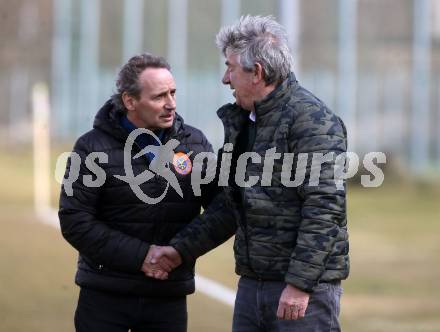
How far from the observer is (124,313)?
5230 millimetres

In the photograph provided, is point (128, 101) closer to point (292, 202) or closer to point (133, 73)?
point (133, 73)

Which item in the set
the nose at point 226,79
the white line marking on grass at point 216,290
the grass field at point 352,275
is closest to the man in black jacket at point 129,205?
the nose at point 226,79

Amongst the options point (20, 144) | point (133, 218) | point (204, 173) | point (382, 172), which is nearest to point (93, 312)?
point (133, 218)

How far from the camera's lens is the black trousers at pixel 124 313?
5.22 metres

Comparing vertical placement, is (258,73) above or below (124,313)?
above

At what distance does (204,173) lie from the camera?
17.5 feet

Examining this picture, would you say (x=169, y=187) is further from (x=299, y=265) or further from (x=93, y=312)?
(x=299, y=265)

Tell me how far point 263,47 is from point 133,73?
Answer: 88 cm

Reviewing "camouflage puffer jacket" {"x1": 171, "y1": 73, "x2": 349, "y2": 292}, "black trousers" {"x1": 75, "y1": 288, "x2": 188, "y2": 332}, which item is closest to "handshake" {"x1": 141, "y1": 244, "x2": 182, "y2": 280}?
"black trousers" {"x1": 75, "y1": 288, "x2": 188, "y2": 332}

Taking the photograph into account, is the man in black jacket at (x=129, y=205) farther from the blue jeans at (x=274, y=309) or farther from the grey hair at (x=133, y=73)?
the blue jeans at (x=274, y=309)

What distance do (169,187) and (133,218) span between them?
0.22 metres

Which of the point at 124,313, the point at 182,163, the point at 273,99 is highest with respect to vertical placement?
the point at 273,99

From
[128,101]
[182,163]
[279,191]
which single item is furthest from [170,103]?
[279,191]

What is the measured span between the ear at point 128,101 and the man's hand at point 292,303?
1.22 m
